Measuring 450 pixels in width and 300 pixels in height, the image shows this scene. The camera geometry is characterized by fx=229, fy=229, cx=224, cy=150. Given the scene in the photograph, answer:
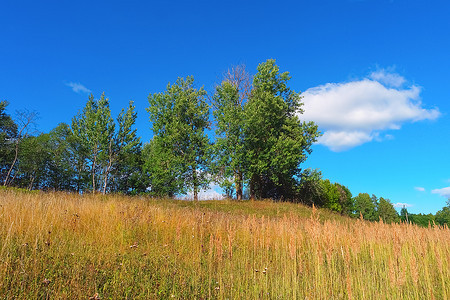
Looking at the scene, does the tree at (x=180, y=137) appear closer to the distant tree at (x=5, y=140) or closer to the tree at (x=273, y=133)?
the tree at (x=273, y=133)

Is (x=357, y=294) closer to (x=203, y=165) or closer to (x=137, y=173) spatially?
(x=203, y=165)

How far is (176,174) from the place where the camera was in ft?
75.0

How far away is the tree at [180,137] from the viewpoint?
22953 mm

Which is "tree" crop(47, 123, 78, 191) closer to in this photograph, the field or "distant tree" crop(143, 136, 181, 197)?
"distant tree" crop(143, 136, 181, 197)

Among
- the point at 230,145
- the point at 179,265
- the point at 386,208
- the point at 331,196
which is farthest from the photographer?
the point at 386,208

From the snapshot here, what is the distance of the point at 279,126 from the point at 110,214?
20.8 meters

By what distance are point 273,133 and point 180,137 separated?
32.4ft

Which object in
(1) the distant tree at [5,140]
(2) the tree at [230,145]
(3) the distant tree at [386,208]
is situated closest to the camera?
(2) the tree at [230,145]

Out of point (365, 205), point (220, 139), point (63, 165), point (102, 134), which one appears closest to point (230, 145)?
point (220, 139)

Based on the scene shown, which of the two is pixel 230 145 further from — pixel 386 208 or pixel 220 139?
pixel 386 208

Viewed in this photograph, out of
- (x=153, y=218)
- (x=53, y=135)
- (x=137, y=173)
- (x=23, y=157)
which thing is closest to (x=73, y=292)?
(x=153, y=218)

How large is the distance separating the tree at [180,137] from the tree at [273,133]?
15.8 ft

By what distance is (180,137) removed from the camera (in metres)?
23.8

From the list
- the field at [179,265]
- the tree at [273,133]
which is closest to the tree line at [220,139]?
the tree at [273,133]
